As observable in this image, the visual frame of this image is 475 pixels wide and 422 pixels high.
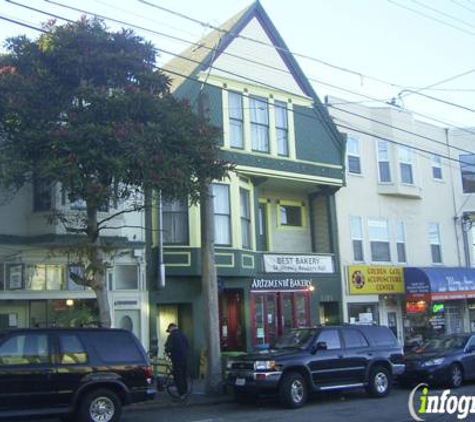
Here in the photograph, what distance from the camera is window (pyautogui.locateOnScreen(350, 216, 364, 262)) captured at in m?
25.8

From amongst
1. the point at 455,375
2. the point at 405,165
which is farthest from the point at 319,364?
the point at 405,165

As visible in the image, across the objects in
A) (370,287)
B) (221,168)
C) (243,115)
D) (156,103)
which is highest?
(243,115)

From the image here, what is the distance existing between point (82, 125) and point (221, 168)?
10.4 feet

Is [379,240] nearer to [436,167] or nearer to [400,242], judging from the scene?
[400,242]

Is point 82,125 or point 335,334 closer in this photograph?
point 82,125

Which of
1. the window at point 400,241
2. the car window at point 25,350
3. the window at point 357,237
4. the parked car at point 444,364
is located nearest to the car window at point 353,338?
the parked car at point 444,364

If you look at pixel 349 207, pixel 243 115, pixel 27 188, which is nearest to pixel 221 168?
pixel 27 188

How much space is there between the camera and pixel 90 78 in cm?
1456

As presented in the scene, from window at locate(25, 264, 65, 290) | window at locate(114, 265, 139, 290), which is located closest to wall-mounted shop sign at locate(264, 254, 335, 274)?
window at locate(114, 265, 139, 290)

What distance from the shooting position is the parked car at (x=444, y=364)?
56.7ft

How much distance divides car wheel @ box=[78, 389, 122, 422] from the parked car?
874 cm

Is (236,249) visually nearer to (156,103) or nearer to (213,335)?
(213,335)

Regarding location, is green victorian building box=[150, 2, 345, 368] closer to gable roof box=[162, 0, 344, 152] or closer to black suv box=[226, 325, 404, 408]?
gable roof box=[162, 0, 344, 152]

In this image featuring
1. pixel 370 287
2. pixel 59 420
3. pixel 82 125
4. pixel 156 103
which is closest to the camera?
pixel 59 420
